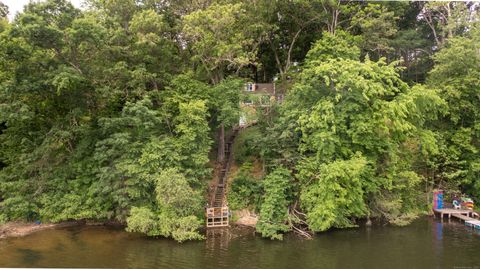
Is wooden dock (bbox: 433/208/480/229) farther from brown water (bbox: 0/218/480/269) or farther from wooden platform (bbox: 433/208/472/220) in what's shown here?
brown water (bbox: 0/218/480/269)

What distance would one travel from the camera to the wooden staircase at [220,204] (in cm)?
1769

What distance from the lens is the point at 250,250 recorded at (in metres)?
14.7

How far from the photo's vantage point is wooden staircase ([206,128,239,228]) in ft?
58.0

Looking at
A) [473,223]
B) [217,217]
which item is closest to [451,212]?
[473,223]

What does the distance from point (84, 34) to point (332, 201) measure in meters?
14.5

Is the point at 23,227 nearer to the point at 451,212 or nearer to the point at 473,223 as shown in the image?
the point at 451,212

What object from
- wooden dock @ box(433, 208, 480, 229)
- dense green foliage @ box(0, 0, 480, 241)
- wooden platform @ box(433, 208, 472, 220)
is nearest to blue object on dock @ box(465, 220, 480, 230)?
wooden dock @ box(433, 208, 480, 229)

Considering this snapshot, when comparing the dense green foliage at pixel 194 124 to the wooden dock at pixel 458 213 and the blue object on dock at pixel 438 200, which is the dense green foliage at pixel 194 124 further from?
the wooden dock at pixel 458 213

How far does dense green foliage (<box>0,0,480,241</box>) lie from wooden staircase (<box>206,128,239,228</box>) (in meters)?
0.59

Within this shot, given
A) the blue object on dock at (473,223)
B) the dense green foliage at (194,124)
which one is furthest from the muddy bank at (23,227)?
the blue object on dock at (473,223)

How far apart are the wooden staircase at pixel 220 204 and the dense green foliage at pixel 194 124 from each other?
1.94 ft

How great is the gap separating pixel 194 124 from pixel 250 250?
708cm

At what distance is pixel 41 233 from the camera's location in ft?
54.2

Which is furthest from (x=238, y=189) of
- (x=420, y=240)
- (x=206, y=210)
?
(x=420, y=240)
